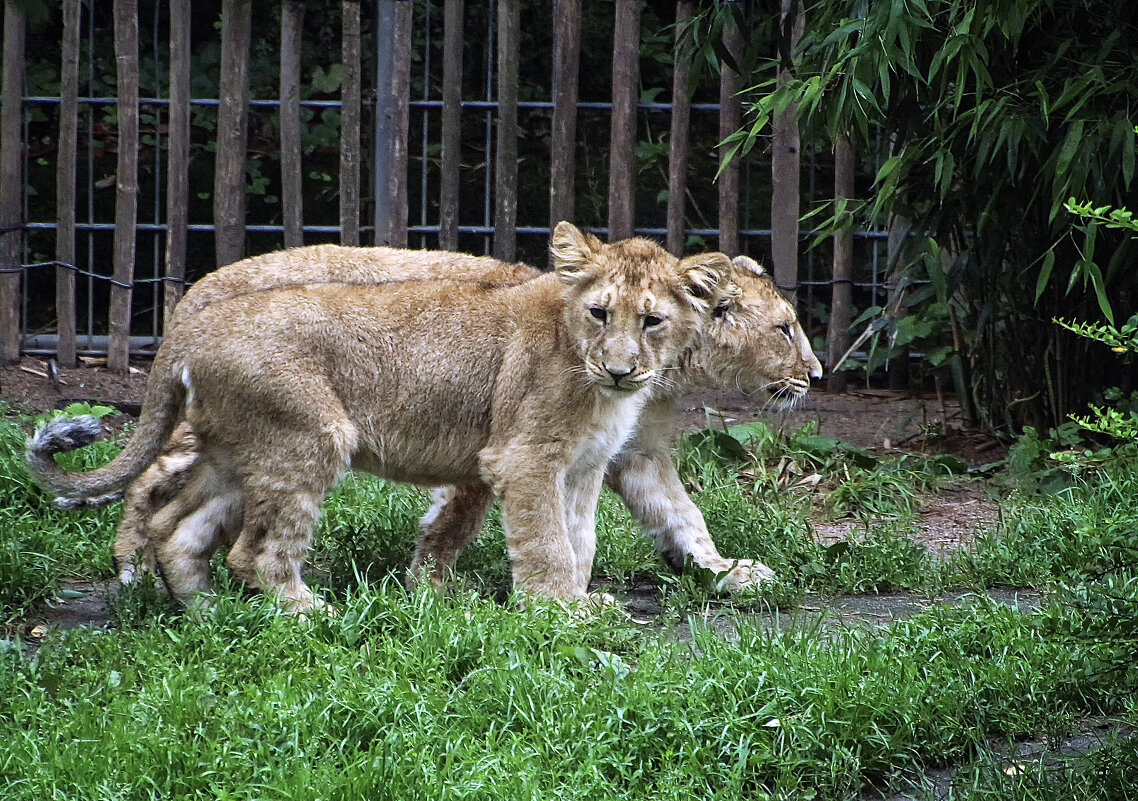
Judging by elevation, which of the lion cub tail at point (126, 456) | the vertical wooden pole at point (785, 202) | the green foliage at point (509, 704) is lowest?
the green foliage at point (509, 704)

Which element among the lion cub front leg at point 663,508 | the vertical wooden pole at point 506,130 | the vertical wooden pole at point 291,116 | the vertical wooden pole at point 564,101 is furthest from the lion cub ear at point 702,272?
the vertical wooden pole at point 291,116

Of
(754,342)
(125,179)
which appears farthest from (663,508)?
(125,179)

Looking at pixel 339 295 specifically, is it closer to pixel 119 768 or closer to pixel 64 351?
pixel 119 768

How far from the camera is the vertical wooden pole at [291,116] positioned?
8.95 meters

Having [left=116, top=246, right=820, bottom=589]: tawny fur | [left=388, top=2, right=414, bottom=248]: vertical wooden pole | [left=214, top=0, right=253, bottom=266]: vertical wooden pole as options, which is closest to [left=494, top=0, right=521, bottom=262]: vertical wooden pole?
[left=388, top=2, right=414, bottom=248]: vertical wooden pole

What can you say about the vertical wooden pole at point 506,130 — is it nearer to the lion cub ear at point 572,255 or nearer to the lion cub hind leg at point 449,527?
the lion cub hind leg at point 449,527

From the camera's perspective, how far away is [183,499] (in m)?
5.44

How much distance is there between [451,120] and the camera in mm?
9195

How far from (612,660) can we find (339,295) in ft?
6.08

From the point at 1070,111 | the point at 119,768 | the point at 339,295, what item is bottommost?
the point at 119,768

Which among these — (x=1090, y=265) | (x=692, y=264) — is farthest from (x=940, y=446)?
(x=692, y=264)

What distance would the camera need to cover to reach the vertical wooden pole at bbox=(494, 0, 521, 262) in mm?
9117

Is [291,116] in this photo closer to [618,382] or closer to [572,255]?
[572,255]

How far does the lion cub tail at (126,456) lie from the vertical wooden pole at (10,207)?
172 inches
